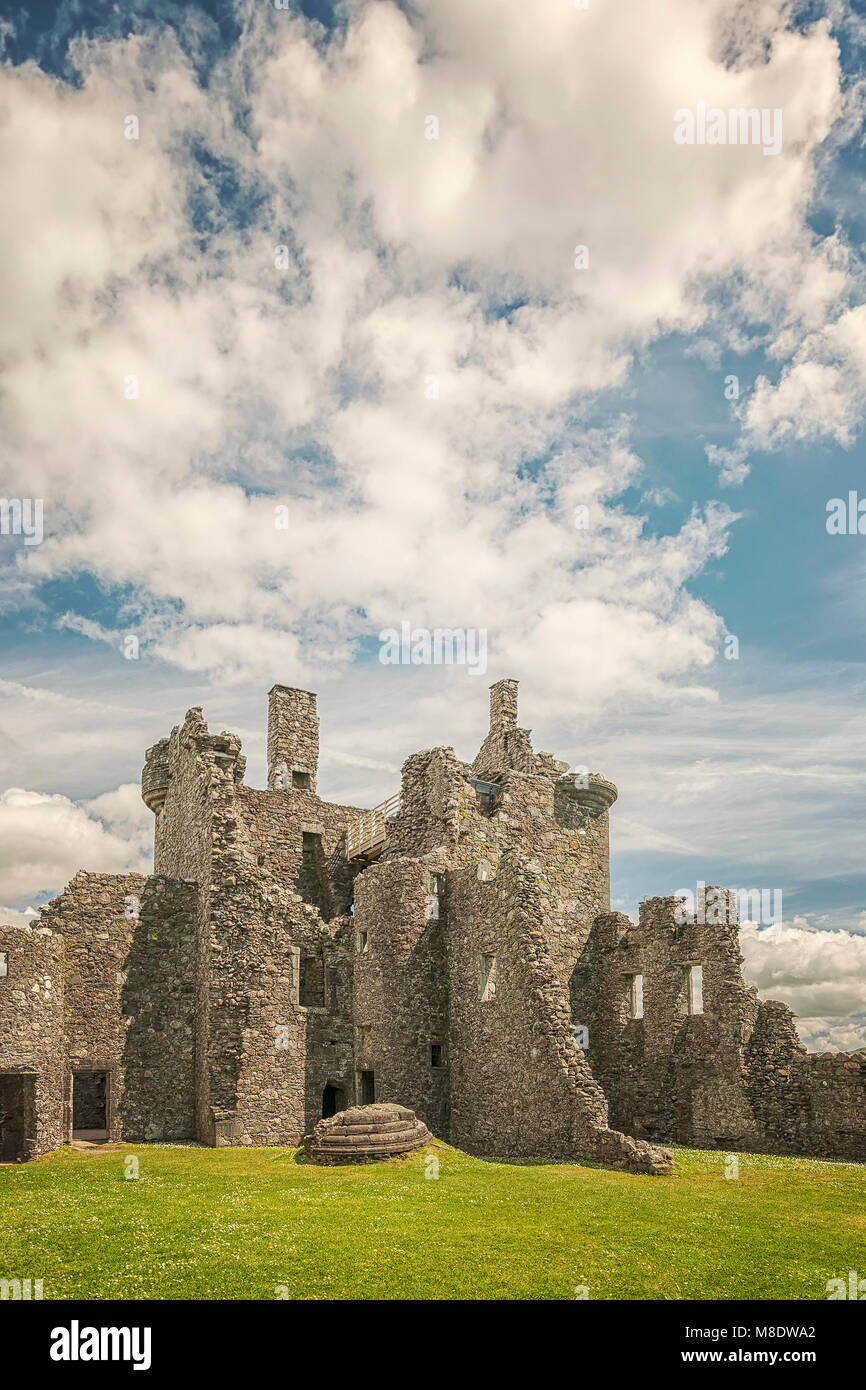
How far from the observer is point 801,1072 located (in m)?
25.0

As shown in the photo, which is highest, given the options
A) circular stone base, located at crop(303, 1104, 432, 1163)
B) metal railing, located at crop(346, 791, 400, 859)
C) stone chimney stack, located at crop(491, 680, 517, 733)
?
stone chimney stack, located at crop(491, 680, 517, 733)

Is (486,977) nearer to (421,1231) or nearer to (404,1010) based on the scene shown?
(404,1010)

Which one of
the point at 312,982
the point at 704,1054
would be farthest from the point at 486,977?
the point at 704,1054

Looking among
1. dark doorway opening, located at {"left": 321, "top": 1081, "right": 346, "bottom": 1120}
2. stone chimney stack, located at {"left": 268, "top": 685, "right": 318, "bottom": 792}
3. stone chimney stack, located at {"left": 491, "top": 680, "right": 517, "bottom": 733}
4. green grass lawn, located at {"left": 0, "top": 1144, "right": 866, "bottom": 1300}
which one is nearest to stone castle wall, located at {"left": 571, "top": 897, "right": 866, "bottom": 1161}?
green grass lawn, located at {"left": 0, "top": 1144, "right": 866, "bottom": 1300}

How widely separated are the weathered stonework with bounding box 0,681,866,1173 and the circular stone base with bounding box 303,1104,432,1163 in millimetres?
3843

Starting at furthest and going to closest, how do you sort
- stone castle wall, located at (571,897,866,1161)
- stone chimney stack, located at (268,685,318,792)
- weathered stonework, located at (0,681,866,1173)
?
stone chimney stack, located at (268,685,318,792) < stone castle wall, located at (571,897,866,1161) < weathered stonework, located at (0,681,866,1173)

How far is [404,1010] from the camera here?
26781mm

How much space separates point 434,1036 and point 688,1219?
12.7 m

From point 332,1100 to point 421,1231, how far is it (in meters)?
17.1

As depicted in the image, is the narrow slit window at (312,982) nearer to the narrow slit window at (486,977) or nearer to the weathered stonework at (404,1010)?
the weathered stonework at (404,1010)

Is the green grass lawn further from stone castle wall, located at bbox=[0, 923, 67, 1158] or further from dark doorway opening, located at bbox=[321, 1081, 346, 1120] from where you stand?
dark doorway opening, located at bbox=[321, 1081, 346, 1120]

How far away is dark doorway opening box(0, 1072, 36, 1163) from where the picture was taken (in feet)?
65.1

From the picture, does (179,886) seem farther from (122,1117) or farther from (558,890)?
(558,890)
